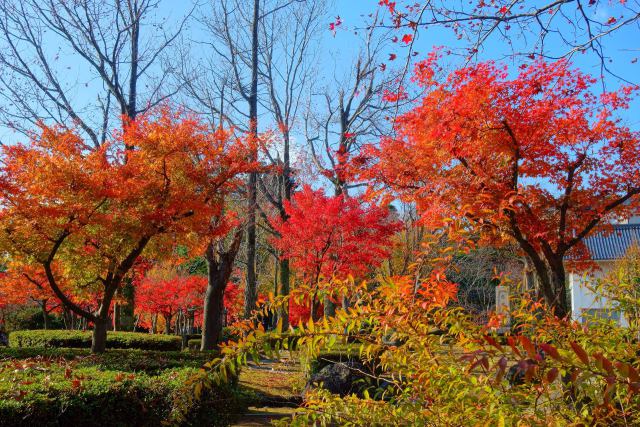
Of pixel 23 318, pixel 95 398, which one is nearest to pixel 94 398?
pixel 95 398

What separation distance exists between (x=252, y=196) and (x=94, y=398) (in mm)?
10261

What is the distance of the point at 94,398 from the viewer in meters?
4.62

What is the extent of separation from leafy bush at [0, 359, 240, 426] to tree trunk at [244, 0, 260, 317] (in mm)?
7535

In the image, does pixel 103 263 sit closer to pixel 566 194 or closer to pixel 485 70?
pixel 485 70

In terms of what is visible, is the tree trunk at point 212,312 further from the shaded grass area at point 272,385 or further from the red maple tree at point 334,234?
the red maple tree at point 334,234

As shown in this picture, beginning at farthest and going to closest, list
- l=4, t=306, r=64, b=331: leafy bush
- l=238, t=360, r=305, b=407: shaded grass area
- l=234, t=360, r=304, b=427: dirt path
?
l=4, t=306, r=64, b=331: leafy bush < l=238, t=360, r=305, b=407: shaded grass area < l=234, t=360, r=304, b=427: dirt path

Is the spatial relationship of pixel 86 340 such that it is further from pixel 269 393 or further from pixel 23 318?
pixel 23 318

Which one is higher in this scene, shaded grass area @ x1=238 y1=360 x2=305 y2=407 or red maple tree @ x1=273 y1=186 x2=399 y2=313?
red maple tree @ x1=273 y1=186 x2=399 y2=313

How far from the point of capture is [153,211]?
9164mm

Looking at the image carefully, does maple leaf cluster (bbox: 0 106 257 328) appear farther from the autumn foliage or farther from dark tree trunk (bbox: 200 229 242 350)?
dark tree trunk (bbox: 200 229 242 350)

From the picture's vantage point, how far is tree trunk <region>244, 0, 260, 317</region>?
14000 mm

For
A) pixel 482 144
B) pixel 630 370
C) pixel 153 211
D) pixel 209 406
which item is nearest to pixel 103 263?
pixel 153 211

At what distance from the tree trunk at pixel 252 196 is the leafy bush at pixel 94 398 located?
7535 millimetres

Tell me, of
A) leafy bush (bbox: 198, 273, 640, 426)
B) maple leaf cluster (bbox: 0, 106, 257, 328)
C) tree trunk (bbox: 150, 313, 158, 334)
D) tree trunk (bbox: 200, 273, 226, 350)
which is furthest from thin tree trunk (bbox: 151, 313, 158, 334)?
leafy bush (bbox: 198, 273, 640, 426)
